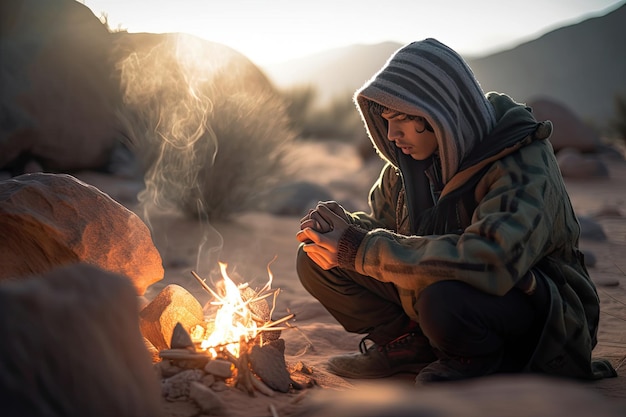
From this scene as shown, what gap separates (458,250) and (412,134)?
0.72 m

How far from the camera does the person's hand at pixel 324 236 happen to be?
288 centimetres

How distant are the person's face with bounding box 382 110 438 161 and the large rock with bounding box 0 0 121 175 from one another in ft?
21.7

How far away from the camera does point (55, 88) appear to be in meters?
9.41

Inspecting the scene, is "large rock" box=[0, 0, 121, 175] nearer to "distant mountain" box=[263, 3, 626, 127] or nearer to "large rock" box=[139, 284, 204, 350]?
"large rock" box=[139, 284, 204, 350]

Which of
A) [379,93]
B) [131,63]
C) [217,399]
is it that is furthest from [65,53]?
[217,399]

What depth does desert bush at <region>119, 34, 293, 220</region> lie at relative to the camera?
696 cm

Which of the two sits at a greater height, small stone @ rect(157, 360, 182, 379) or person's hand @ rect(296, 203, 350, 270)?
person's hand @ rect(296, 203, 350, 270)

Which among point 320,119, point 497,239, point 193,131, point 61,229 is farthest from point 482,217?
point 320,119

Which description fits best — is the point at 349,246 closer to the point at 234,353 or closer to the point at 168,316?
the point at 234,353

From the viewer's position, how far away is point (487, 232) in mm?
2531

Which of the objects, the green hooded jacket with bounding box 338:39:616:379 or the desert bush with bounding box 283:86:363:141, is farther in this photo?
the desert bush with bounding box 283:86:363:141

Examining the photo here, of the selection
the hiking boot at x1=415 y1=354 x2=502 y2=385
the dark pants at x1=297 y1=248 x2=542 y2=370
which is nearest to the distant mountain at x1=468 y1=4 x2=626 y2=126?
the dark pants at x1=297 y1=248 x2=542 y2=370

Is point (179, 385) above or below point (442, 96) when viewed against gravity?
below

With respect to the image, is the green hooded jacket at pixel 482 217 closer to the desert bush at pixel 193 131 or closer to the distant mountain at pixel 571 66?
the desert bush at pixel 193 131
